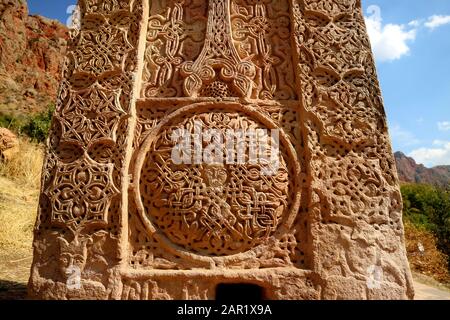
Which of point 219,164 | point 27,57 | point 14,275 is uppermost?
point 27,57

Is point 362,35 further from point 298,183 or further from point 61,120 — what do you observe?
point 61,120

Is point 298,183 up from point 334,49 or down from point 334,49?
down

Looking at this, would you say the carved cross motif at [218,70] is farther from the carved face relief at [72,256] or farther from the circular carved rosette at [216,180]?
the carved face relief at [72,256]

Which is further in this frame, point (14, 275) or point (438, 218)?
point (438, 218)

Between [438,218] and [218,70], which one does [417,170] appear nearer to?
[438,218]

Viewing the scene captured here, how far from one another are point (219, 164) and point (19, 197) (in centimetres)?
610

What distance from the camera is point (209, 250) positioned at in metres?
2.34

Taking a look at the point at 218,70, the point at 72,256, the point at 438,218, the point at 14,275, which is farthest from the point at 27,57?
the point at 438,218

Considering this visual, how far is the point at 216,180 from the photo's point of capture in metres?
2.45

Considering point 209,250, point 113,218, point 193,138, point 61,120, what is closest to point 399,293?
point 209,250

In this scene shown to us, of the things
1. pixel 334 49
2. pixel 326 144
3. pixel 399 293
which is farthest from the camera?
→ pixel 334 49

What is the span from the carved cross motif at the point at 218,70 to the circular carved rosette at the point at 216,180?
0.18m

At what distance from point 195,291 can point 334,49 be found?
7.70 feet

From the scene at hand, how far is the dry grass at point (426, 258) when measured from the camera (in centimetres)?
705
